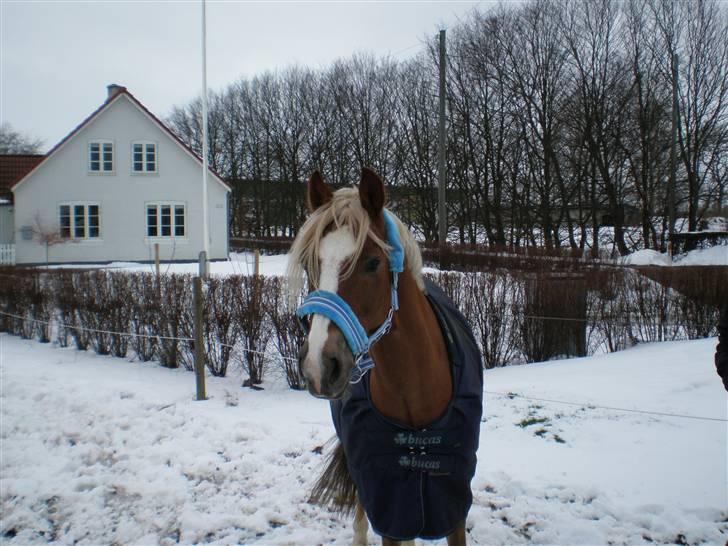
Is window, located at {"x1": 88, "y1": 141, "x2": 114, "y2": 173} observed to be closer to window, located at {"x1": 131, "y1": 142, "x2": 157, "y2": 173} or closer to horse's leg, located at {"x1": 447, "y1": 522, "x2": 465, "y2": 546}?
window, located at {"x1": 131, "y1": 142, "x2": 157, "y2": 173}

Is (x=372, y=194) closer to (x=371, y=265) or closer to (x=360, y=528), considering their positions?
(x=371, y=265)

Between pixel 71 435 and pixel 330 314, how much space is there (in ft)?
14.9

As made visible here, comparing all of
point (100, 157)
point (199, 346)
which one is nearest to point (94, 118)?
point (100, 157)

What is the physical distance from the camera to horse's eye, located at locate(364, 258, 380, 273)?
207 cm

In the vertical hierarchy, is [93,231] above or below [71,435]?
above

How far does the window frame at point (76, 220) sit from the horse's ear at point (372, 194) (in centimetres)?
2624

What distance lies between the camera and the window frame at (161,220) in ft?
83.7

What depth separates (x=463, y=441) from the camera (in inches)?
99.3

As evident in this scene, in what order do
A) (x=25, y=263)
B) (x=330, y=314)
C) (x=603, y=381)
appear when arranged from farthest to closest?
(x=25, y=263) → (x=603, y=381) → (x=330, y=314)

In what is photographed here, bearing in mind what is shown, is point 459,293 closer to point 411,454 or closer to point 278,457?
point 278,457

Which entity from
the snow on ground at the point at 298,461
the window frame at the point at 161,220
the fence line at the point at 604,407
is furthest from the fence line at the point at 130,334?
the window frame at the point at 161,220

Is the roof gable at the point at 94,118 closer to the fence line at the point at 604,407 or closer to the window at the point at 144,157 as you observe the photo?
the window at the point at 144,157

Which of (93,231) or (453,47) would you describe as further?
(453,47)

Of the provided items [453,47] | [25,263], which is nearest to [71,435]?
[25,263]
